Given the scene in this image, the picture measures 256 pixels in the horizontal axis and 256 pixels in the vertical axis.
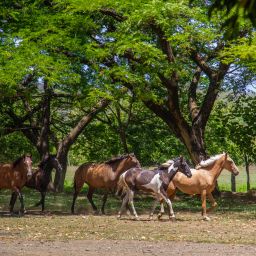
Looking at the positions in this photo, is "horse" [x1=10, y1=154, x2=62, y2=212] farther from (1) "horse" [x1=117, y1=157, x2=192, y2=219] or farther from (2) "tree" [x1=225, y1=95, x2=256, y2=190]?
(2) "tree" [x1=225, y1=95, x2=256, y2=190]

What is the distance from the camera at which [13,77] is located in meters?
17.7

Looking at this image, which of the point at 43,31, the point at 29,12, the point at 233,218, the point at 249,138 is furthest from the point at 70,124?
the point at 233,218

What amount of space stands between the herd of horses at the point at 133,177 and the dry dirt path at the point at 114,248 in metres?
4.83

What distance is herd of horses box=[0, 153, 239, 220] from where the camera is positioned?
17.0m

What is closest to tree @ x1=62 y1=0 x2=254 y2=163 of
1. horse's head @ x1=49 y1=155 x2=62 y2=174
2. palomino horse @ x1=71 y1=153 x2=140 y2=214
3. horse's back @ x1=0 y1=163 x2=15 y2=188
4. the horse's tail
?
palomino horse @ x1=71 y1=153 x2=140 y2=214

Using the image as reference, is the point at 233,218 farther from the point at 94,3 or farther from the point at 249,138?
the point at 249,138

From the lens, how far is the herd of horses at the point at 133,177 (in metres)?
17.0

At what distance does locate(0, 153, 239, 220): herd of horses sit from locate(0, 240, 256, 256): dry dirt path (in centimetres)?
483

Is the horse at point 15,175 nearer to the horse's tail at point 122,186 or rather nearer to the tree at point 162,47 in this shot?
Result: the horse's tail at point 122,186

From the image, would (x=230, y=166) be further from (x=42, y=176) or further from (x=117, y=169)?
(x=42, y=176)

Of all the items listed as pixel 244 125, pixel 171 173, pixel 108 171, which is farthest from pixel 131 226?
pixel 244 125

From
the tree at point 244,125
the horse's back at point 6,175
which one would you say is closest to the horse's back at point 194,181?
the horse's back at point 6,175

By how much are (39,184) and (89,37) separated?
6.05 metres

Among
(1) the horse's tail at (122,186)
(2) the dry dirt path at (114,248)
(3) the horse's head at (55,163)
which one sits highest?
(3) the horse's head at (55,163)
